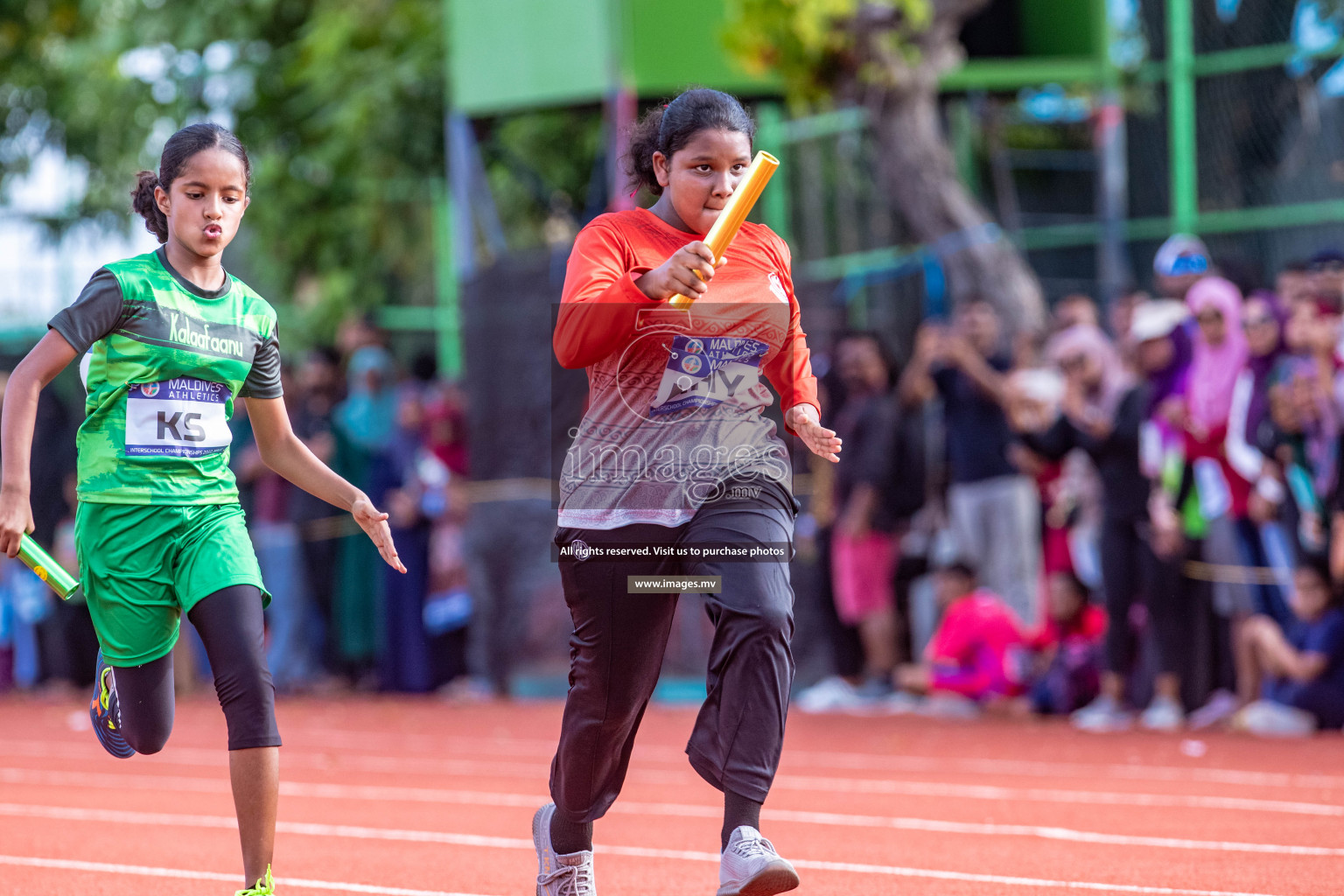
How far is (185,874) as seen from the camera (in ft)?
20.5

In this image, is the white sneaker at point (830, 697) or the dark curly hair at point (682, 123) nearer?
the dark curly hair at point (682, 123)

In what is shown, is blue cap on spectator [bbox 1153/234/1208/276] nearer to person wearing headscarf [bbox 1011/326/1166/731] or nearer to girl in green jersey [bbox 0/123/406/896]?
person wearing headscarf [bbox 1011/326/1166/731]

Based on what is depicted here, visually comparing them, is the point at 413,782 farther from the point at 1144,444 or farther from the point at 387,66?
the point at 387,66

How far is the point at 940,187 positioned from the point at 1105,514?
477 centimetres

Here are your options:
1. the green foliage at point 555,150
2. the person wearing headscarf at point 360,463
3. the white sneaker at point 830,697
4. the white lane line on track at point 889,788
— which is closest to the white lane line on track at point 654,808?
the white lane line on track at point 889,788

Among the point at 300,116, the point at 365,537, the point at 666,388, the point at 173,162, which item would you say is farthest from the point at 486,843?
→ the point at 300,116

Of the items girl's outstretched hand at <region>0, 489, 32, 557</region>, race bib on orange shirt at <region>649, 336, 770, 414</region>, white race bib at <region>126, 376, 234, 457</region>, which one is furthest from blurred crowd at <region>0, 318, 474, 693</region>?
race bib on orange shirt at <region>649, 336, 770, 414</region>

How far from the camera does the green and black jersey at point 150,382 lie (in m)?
4.88

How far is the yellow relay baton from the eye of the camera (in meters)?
4.36

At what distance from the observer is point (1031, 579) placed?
12.1 meters

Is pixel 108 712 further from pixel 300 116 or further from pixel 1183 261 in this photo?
pixel 300 116

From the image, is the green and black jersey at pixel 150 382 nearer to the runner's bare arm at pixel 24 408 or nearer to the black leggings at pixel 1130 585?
the runner's bare arm at pixel 24 408

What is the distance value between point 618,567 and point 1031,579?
314 inches

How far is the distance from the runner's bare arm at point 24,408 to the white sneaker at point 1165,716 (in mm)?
7592
